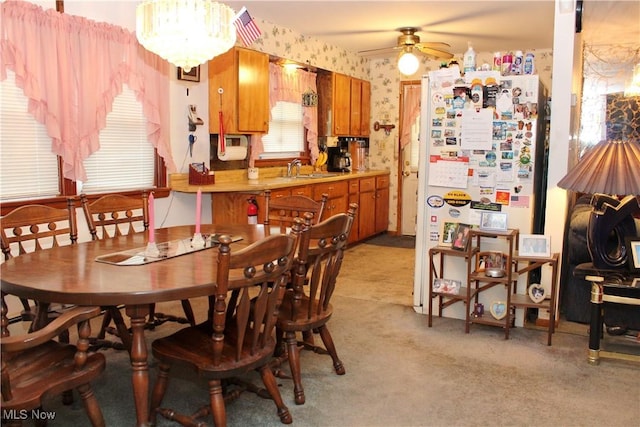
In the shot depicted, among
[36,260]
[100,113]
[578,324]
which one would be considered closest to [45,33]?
[100,113]

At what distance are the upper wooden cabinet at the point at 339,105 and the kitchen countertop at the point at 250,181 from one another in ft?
2.00

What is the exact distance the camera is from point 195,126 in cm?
→ 475

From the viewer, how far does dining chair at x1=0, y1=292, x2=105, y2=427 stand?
171 cm

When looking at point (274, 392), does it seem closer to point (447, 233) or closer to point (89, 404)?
point (89, 404)

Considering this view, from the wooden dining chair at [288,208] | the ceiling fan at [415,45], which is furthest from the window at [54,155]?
the ceiling fan at [415,45]

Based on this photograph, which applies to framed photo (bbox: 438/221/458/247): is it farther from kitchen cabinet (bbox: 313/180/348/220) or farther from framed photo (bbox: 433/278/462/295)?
kitchen cabinet (bbox: 313/180/348/220)

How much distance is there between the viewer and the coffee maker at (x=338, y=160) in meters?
6.92

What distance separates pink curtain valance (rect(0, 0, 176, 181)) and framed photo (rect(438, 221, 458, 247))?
7.77ft

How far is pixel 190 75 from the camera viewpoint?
461 centimetres

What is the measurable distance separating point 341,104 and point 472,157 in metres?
3.32

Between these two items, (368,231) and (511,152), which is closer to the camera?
(511,152)

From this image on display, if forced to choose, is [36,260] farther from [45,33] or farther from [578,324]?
[578,324]

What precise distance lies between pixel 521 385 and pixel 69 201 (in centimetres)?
262

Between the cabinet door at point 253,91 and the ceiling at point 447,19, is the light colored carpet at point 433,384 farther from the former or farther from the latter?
the ceiling at point 447,19
